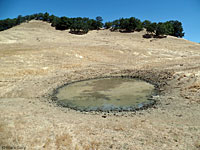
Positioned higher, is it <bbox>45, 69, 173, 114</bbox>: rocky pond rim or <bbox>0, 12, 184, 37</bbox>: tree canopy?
<bbox>0, 12, 184, 37</bbox>: tree canopy

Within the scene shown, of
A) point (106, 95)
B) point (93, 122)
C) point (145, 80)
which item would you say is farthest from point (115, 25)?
point (93, 122)

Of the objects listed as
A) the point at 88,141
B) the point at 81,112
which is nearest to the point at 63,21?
the point at 81,112

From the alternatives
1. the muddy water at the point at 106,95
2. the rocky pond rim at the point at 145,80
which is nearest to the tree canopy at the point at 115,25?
the rocky pond rim at the point at 145,80

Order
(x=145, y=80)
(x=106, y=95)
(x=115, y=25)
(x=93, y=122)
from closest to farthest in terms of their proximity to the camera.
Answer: (x=93, y=122), (x=106, y=95), (x=145, y=80), (x=115, y=25)

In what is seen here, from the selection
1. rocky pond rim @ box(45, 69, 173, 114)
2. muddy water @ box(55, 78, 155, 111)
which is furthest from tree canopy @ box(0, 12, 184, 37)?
muddy water @ box(55, 78, 155, 111)

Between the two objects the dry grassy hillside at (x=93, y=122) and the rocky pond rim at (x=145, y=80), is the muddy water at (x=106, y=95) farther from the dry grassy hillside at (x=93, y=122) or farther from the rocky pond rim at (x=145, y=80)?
the dry grassy hillside at (x=93, y=122)

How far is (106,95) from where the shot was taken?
15.8 metres

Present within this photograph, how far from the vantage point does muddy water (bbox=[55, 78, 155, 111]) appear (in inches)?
512

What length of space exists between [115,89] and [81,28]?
54.4 m

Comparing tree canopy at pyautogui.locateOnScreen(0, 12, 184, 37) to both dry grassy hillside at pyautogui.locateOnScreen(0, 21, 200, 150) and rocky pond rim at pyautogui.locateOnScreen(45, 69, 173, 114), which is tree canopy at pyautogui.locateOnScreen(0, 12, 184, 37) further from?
dry grassy hillside at pyautogui.locateOnScreen(0, 21, 200, 150)

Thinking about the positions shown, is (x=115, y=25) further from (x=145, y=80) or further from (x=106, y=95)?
(x=106, y=95)

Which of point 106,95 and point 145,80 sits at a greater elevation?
point 145,80

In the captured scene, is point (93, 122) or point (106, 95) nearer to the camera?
point (93, 122)

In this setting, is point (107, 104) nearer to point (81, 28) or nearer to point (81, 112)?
point (81, 112)
